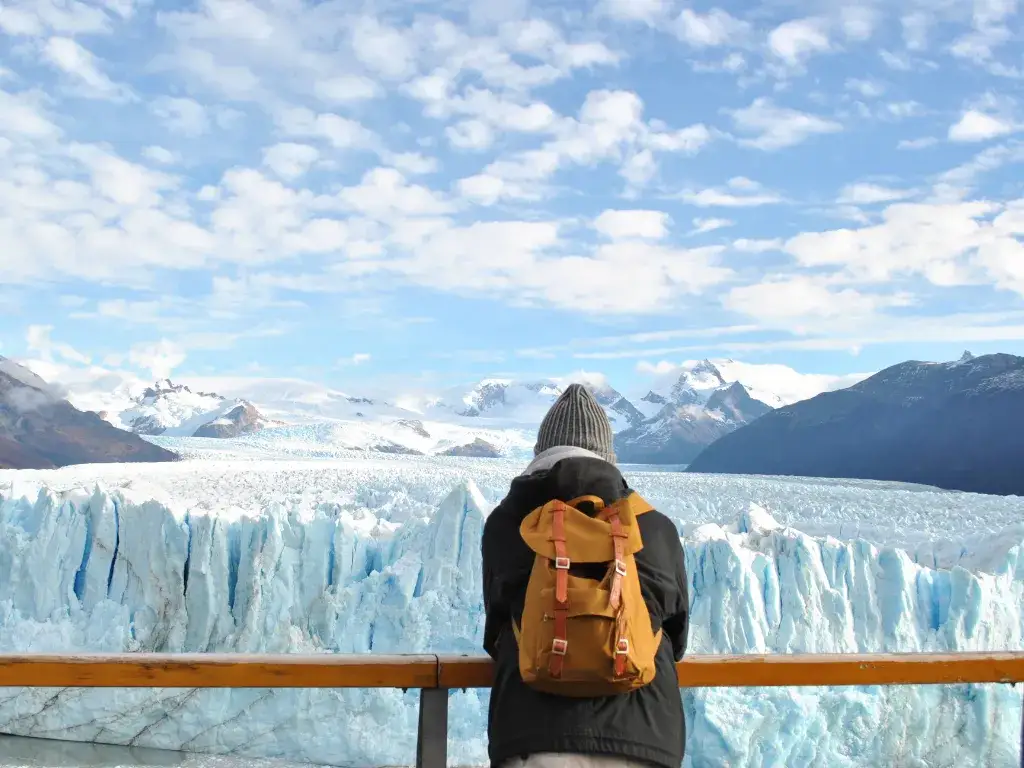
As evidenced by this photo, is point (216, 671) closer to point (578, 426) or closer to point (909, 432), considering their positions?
point (578, 426)

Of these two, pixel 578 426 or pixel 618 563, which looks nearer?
pixel 618 563

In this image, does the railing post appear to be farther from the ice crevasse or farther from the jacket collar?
the ice crevasse

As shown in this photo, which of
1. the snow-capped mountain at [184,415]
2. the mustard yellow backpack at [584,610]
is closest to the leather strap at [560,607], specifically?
the mustard yellow backpack at [584,610]

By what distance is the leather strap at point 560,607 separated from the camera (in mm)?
1383

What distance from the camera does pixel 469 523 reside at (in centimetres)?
858

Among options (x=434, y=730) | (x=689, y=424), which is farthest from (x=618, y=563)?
(x=689, y=424)

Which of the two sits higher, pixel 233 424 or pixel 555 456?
pixel 233 424

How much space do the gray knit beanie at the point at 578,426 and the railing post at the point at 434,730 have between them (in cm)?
62

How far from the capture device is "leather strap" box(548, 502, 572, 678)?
54.4 inches

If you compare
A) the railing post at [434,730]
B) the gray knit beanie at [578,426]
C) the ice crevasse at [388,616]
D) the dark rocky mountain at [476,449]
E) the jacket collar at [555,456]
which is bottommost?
the ice crevasse at [388,616]

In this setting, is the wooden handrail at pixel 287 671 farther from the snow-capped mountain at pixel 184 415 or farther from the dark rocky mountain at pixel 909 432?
the snow-capped mountain at pixel 184 415

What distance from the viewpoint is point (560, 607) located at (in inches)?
54.7

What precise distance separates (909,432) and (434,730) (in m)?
25.2

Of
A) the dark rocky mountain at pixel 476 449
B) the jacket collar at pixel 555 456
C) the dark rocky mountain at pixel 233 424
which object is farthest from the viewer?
the dark rocky mountain at pixel 233 424
